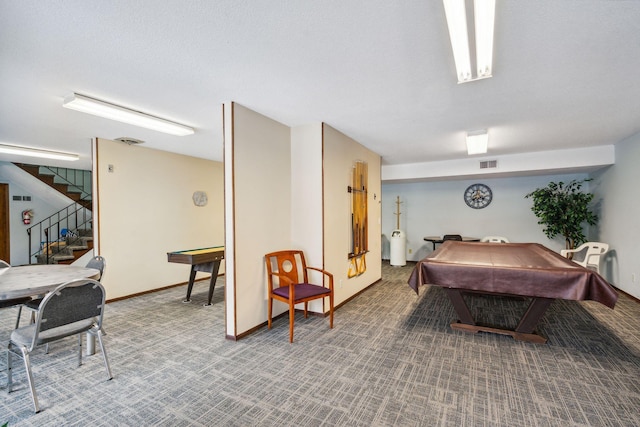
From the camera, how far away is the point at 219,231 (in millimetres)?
6355

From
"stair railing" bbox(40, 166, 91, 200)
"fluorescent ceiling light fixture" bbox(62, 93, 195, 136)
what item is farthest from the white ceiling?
"stair railing" bbox(40, 166, 91, 200)

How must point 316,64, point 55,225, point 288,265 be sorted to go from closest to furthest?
1. point 316,64
2. point 288,265
3. point 55,225

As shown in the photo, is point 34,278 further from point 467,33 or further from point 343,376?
point 467,33

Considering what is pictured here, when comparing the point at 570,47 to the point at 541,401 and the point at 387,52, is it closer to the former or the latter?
the point at 387,52

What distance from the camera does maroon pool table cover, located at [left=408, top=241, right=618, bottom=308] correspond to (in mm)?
2600

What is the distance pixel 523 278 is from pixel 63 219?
9.80 metres

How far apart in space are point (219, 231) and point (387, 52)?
17.2ft

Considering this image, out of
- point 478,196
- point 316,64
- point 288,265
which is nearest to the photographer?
point 316,64

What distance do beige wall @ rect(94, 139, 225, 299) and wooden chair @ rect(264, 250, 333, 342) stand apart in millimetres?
2321

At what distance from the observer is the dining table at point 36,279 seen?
2.14 meters

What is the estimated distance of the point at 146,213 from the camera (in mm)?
5043

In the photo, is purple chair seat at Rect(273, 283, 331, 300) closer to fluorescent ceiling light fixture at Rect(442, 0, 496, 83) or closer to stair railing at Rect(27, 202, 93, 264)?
fluorescent ceiling light fixture at Rect(442, 0, 496, 83)

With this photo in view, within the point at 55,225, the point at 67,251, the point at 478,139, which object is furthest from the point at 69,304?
the point at 55,225

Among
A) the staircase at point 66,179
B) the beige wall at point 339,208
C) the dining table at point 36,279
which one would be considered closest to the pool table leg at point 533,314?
the beige wall at point 339,208
